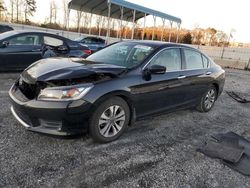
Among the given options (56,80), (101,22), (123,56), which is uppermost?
(101,22)

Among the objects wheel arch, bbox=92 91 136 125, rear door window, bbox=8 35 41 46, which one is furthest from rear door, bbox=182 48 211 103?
rear door window, bbox=8 35 41 46

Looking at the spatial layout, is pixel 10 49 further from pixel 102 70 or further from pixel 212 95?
pixel 212 95

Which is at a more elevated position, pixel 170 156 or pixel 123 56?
pixel 123 56

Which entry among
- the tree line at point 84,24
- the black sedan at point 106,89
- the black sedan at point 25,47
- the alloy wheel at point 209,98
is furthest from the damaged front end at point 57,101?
the tree line at point 84,24

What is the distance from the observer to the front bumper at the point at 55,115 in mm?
2924

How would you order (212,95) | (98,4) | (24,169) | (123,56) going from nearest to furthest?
(24,169), (123,56), (212,95), (98,4)

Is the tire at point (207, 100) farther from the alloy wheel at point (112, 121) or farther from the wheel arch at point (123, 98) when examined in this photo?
the alloy wheel at point (112, 121)

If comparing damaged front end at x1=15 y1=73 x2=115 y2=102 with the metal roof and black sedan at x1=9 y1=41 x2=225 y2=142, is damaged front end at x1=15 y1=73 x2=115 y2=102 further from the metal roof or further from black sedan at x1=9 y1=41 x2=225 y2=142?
the metal roof

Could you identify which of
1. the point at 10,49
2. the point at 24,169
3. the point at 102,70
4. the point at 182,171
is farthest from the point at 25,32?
the point at 182,171

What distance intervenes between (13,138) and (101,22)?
35.9m

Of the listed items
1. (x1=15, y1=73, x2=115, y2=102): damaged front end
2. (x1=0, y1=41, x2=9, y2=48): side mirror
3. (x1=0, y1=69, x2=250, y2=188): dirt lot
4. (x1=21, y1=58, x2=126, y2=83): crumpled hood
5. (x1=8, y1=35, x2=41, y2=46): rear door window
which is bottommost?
(x1=0, y1=69, x2=250, y2=188): dirt lot

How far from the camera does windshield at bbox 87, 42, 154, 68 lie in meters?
3.91

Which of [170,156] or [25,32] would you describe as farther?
[25,32]

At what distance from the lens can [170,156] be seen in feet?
10.9
